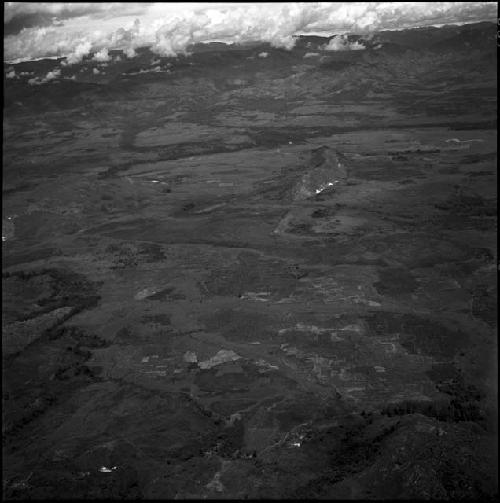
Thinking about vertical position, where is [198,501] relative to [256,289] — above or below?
above

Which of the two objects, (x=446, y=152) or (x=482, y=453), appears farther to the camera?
(x=446, y=152)

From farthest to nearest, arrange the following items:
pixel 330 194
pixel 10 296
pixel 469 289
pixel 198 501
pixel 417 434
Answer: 1. pixel 330 194
2. pixel 10 296
3. pixel 469 289
4. pixel 417 434
5. pixel 198 501

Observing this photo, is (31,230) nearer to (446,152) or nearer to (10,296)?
(10,296)

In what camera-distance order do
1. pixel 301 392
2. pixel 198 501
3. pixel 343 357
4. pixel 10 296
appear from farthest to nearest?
pixel 10 296 < pixel 343 357 < pixel 301 392 < pixel 198 501

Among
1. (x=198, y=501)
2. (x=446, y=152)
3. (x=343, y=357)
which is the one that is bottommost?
(x=446, y=152)

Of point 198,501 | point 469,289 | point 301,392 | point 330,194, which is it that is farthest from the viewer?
point 330,194

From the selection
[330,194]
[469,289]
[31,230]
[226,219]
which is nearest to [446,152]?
[330,194]

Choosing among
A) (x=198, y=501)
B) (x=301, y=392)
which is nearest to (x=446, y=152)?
(x=301, y=392)

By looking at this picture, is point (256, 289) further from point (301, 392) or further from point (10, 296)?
point (10, 296)

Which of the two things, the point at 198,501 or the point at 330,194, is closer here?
the point at 198,501
